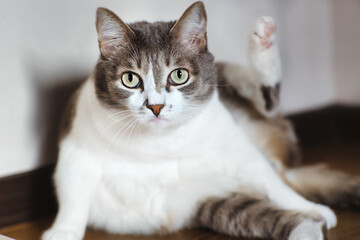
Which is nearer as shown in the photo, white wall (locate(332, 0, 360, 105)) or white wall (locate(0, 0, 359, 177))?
white wall (locate(0, 0, 359, 177))

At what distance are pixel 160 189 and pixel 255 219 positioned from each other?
13.4 inches

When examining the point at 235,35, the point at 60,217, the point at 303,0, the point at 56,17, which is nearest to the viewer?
the point at 60,217

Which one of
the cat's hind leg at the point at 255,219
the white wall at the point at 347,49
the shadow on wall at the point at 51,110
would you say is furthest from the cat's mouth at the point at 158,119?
the white wall at the point at 347,49

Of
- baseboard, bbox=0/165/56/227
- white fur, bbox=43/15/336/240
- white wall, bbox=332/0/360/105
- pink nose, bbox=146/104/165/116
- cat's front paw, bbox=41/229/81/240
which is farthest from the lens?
white wall, bbox=332/0/360/105

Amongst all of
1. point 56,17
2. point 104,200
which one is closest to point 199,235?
point 104,200

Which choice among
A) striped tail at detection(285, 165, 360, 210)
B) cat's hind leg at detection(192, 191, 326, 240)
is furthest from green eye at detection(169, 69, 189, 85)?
striped tail at detection(285, 165, 360, 210)

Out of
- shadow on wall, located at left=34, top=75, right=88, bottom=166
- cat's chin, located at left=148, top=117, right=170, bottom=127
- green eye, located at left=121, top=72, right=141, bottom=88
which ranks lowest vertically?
shadow on wall, located at left=34, top=75, right=88, bottom=166

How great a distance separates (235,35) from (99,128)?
0.95m

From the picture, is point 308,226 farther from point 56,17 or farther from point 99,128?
point 56,17

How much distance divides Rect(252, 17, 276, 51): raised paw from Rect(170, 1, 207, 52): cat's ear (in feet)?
0.80

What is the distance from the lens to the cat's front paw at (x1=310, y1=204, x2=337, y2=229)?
5.38ft

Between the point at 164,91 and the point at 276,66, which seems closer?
the point at 164,91

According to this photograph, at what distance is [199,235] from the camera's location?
171cm

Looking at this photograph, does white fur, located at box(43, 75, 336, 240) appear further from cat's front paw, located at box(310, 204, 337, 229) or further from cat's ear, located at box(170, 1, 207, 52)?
cat's ear, located at box(170, 1, 207, 52)
